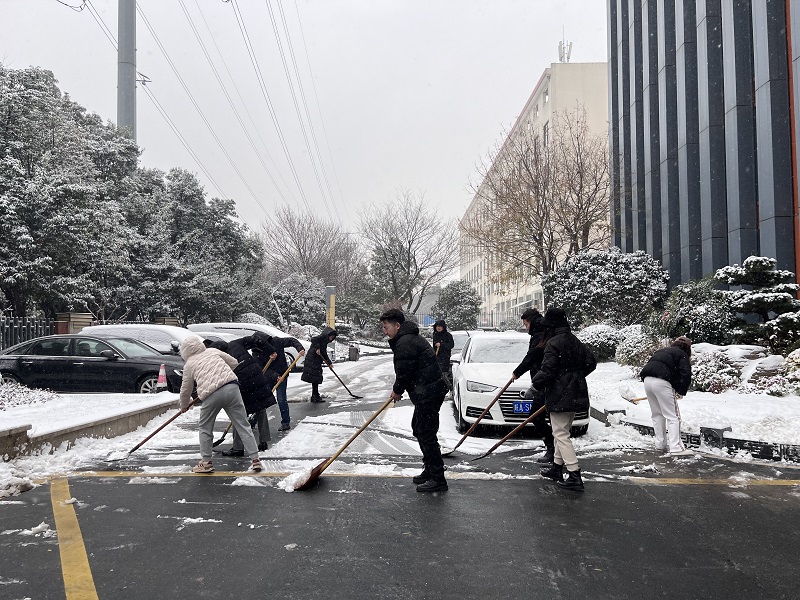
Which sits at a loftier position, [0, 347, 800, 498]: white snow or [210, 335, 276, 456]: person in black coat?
[210, 335, 276, 456]: person in black coat

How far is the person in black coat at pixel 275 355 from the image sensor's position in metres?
7.85

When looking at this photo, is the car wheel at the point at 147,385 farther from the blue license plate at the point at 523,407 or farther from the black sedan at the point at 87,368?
the blue license plate at the point at 523,407

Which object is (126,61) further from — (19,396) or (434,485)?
(434,485)

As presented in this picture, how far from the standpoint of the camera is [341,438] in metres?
8.09

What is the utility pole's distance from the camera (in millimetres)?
32594

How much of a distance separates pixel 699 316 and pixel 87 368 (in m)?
11.7

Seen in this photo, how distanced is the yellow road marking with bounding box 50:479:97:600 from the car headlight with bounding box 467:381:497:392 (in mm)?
4792

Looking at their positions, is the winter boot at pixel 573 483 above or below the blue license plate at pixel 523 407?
below

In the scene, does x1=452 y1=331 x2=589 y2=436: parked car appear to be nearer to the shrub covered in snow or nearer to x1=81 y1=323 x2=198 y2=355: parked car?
the shrub covered in snow

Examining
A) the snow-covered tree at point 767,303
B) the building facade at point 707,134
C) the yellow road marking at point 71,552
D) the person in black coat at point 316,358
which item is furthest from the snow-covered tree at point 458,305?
the yellow road marking at point 71,552

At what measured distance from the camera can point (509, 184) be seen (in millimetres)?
22141

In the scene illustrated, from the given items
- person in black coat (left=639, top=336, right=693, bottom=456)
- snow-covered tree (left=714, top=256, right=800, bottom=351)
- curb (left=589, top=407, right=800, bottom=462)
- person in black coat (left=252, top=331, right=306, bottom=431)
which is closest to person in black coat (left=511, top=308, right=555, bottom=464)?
person in black coat (left=639, top=336, right=693, bottom=456)

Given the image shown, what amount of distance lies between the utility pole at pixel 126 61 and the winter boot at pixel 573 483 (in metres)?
32.0

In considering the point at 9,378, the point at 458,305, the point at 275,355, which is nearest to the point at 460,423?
the point at 275,355
